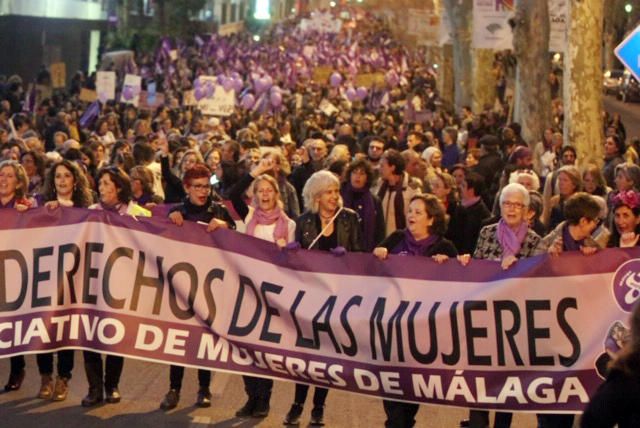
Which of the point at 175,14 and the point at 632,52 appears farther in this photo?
the point at 175,14

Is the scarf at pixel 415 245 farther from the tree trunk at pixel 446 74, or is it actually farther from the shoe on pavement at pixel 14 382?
the tree trunk at pixel 446 74

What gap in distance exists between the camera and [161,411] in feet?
31.7

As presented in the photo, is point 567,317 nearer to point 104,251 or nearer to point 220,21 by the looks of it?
point 104,251

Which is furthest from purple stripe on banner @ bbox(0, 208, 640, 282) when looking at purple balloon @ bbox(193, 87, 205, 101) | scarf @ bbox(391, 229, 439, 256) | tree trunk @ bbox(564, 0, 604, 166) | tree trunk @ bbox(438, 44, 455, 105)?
→ tree trunk @ bbox(438, 44, 455, 105)

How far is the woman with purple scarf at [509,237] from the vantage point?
30.1ft

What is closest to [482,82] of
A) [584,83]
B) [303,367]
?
[584,83]

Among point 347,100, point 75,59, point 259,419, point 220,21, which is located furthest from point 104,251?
point 220,21

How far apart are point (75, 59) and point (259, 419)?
139 feet

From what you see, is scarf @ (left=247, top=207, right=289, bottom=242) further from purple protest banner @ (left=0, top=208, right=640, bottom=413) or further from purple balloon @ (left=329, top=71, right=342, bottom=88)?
purple balloon @ (left=329, top=71, right=342, bottom=88)

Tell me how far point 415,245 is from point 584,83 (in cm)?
1399

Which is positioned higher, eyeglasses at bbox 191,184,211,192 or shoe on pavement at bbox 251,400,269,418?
eyeglasses at bbox 191,184,211,192

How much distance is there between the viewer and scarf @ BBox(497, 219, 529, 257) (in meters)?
9.18

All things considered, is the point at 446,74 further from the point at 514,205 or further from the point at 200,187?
the point at 514,205

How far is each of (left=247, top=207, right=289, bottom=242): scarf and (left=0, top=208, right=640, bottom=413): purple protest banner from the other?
0.73 metres
